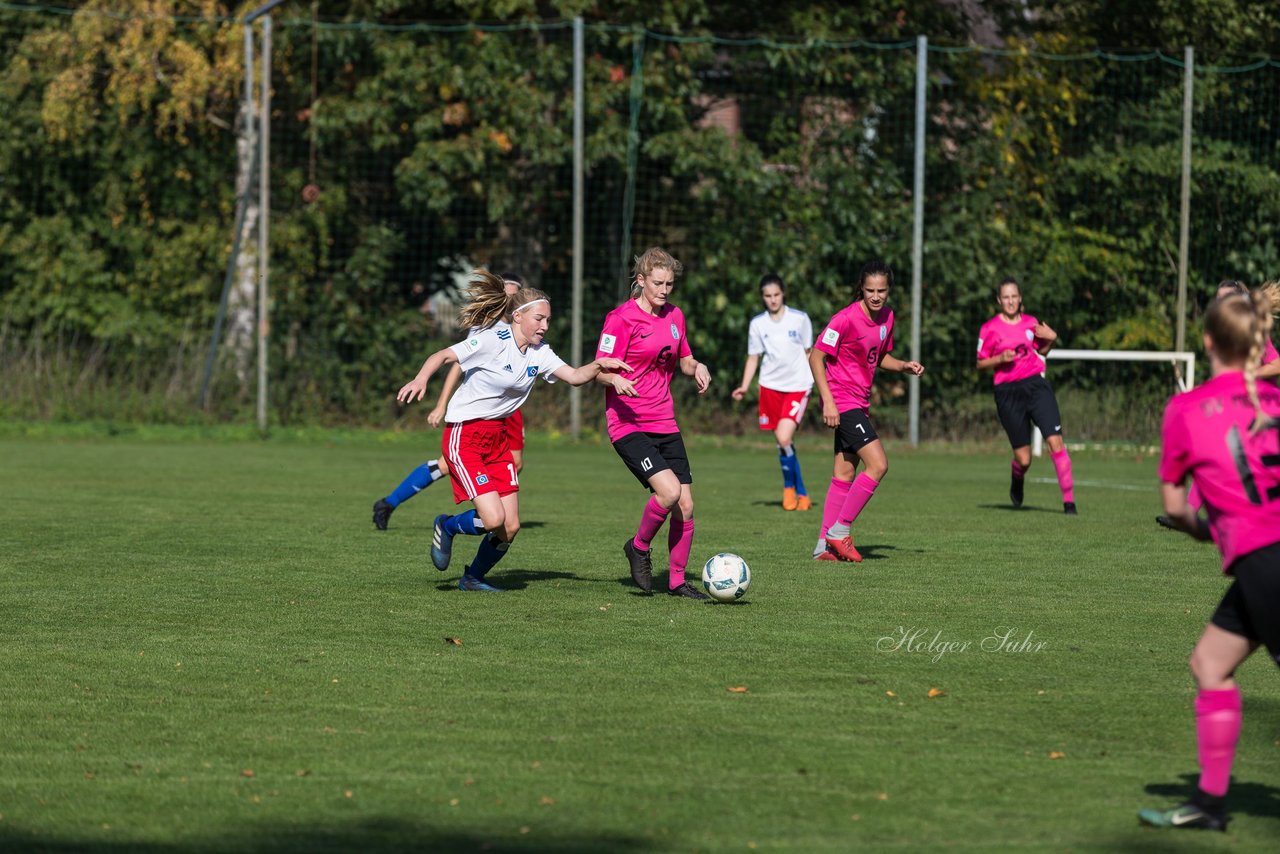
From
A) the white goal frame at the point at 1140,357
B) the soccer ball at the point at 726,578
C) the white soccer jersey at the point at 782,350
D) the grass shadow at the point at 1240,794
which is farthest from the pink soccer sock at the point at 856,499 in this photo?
the white goal frame at the point at 1140,357

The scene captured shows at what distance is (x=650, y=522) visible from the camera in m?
8.80

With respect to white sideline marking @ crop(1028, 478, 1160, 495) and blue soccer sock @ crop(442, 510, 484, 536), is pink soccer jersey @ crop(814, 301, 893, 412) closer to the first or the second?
blue soccer sock @ crop(442, 510, 484, 536)

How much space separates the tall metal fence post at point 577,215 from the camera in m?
21.0

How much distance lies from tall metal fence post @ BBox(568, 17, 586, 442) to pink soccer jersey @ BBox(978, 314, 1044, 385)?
815 centimetres

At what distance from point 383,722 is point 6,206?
20.0 m

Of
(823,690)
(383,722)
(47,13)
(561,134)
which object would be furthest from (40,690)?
(47,13)

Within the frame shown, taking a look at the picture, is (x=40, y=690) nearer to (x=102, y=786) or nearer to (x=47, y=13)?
(x=102, y=786)

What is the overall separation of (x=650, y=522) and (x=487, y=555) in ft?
3.06

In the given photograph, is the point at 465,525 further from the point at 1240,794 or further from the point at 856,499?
the point at 1240,794

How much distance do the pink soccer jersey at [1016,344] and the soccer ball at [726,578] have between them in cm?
574

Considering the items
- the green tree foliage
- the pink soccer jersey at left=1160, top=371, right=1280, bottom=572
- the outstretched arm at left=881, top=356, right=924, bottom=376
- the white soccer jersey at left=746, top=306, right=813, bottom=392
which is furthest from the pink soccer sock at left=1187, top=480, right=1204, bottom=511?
the green tree foliage

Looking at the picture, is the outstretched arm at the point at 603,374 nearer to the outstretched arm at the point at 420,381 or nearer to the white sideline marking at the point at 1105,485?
the outstretched arm at the point at 420,381

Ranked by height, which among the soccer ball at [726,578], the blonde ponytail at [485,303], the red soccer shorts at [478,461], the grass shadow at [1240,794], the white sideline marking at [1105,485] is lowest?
the grass shadow at [1240,794]

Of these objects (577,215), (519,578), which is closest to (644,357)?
(519,578)
